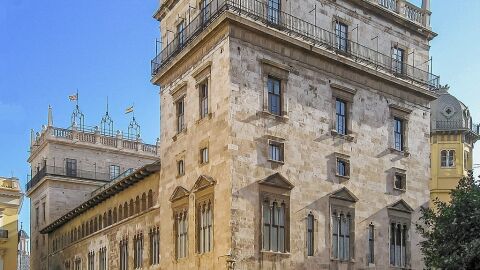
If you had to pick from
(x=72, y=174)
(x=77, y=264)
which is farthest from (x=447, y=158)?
(x=72, y=174)

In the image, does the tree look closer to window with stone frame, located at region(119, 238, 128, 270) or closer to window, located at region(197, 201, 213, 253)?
window, located at region(197, 201, 213, 253)

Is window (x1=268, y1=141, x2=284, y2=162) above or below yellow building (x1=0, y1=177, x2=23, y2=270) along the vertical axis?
above

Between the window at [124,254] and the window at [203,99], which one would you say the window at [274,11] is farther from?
the window at [124,254]

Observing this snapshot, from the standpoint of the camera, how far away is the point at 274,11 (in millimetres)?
37000

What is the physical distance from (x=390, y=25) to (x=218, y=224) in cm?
1772

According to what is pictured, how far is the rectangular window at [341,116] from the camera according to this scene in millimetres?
38906

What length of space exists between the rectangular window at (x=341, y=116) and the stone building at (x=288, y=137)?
0.07m

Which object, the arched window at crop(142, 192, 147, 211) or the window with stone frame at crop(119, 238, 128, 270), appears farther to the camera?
the window with stone frame at crop(119, 238, 128, 270)

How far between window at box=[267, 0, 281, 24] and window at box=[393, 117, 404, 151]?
1018 centimetres

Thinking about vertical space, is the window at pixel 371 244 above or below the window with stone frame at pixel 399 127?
below

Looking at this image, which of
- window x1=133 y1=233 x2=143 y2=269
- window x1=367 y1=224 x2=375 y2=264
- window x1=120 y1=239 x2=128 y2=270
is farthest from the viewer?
window x1=120 y1=239 x2=128 y2=270

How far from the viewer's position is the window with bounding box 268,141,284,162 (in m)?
35.0

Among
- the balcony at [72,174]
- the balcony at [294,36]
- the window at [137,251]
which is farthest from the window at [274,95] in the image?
the balcony at [72,174]

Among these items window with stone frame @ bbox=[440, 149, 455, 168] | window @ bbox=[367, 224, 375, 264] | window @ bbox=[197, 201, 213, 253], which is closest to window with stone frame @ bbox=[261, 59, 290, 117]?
window @ bbox=[197, 201, 213, 253]
